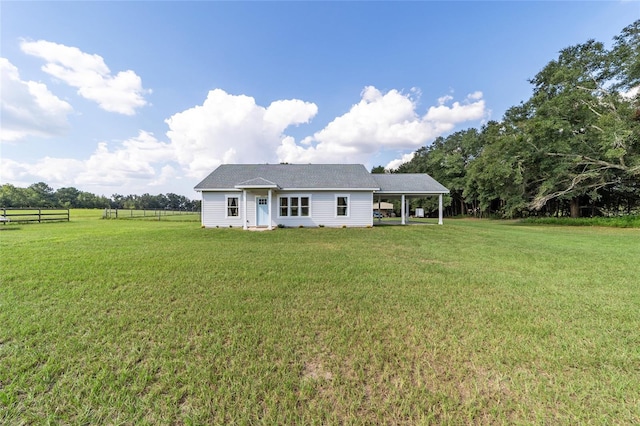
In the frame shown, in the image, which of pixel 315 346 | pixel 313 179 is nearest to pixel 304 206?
pixel 313 179

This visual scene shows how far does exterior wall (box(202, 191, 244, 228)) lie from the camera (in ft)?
54.0

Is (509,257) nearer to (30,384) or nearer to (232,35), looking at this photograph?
(30,384)

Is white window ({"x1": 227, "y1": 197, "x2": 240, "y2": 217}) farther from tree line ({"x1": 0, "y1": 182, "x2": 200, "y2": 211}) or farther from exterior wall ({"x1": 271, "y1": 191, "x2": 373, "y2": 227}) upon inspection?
tree line ({"x1": 0, "y1": 182, "x2": 200, "y2": 211})

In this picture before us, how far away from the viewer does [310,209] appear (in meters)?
16.4

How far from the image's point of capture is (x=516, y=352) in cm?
286

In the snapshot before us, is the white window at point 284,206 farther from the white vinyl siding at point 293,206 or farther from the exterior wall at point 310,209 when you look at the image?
the exterior wall at point 310,209

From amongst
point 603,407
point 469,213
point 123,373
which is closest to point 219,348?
point 123,373

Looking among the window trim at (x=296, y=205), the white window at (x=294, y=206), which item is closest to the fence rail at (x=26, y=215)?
the window trim at (x=296, y=205)

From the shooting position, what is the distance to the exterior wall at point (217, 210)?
54.0 ft

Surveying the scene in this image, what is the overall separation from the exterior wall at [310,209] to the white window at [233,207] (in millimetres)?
189

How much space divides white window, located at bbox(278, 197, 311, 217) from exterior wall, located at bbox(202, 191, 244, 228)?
261 centimetres

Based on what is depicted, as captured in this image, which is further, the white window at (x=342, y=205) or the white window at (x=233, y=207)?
the white window at (x=233, y=207)

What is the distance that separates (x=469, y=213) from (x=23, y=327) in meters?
48.6

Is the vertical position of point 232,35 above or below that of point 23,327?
above
